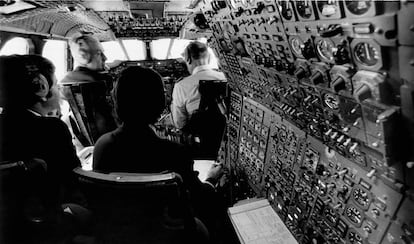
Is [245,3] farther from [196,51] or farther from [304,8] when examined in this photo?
[196,51]

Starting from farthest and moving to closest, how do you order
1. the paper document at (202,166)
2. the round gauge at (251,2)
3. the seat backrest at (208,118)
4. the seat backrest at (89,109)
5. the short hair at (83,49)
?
the paper document at (202,166) < the seat backrest at (208,118) < the short hair at (83,49) < the seat backrest at (89,109) < the round gauge at (251,2)

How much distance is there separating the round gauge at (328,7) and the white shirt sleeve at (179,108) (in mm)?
2044

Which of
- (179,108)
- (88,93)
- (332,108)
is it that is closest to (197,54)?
(179,108)

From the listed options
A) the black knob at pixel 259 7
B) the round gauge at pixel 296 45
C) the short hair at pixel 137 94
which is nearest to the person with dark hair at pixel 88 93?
the short hair at pixel 137 94

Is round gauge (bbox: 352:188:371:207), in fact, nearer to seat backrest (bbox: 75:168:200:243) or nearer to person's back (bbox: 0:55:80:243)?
seat backrest (bbox: 75:168:200:243)

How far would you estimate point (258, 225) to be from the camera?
7.25 ft

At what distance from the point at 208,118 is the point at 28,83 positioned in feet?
6.12

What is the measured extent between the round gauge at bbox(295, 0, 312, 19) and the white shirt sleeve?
6.20 feet

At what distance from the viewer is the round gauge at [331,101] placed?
1490mm

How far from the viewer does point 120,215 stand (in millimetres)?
1286

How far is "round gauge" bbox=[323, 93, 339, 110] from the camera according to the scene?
1.49m

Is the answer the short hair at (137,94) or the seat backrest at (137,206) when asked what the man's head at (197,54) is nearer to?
the short hair at (137,94)

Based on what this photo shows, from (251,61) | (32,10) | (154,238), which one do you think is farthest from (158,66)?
(154,238)

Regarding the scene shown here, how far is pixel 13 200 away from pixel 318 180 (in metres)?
1.82
